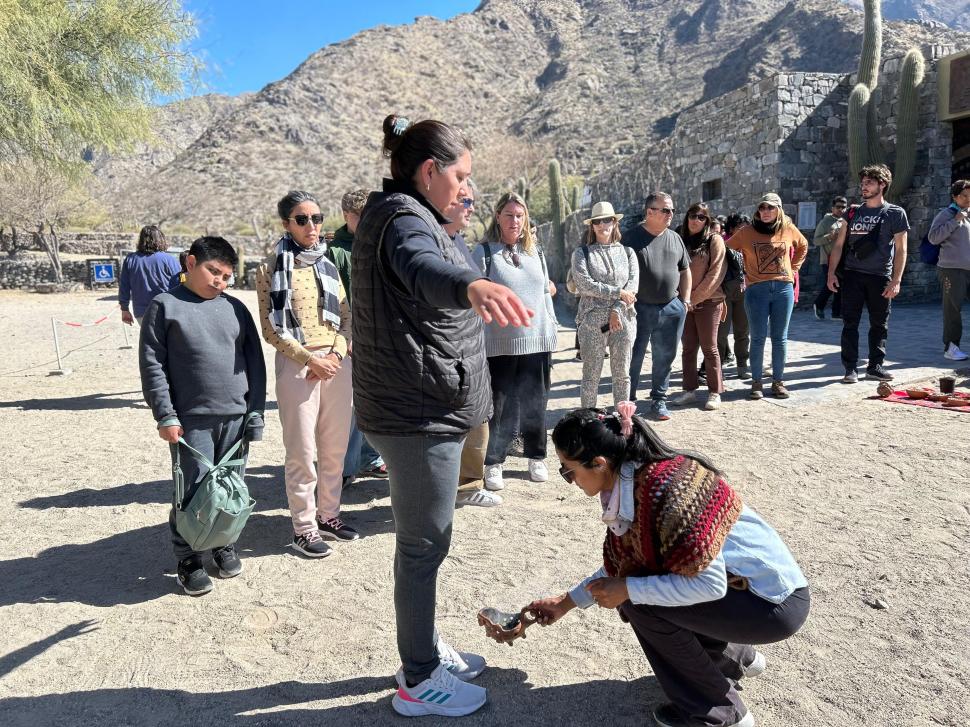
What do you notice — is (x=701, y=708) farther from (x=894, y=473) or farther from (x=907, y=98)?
(x=907, y=98)

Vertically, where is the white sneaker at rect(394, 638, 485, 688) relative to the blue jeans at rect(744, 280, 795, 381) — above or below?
below

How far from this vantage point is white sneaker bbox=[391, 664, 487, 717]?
2297 mm

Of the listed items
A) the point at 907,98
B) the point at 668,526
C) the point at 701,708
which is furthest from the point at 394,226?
the point at 907,98

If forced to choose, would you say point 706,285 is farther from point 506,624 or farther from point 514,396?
point 506,624

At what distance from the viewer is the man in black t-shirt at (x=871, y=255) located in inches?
252

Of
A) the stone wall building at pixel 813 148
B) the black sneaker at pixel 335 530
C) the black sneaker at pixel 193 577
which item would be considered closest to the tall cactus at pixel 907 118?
the stone wall building at pixel 813 148

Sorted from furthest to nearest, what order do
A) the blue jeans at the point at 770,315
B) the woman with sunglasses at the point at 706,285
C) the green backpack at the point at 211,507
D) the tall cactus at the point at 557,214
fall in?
the tall cactus at the point at 557,214, the blue jeans at the point at 770,315, the woman with sunglasses at the point at 706,285, the green backpack at the point at 211,507

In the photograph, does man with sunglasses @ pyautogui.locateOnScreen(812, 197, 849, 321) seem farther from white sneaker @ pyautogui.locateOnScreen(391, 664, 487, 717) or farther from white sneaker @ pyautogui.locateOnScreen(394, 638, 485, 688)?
white sneaker @ pyautogui.locateOnScreen(391, 664, 487, 717)

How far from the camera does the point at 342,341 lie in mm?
3777

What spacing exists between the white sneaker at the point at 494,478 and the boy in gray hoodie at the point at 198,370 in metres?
1.62

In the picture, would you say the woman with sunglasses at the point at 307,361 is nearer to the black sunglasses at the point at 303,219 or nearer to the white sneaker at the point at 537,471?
the black sunglasses at the point at 303,219

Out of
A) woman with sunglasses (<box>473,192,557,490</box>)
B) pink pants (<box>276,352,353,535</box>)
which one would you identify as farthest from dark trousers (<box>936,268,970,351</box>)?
pink pants (<box>276,352,353,535</box>)

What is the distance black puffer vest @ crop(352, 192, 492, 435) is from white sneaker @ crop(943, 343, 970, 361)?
739cm

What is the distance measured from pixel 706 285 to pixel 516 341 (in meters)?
2.60
